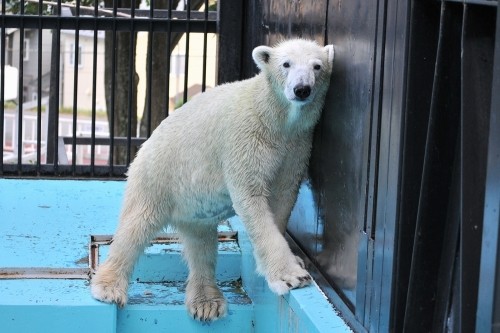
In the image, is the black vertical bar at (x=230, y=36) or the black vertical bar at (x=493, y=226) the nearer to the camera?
the black vertical bar at (x=493, y=226)

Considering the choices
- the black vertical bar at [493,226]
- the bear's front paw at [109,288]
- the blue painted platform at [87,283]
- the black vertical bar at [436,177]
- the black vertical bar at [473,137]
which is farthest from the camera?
the bear's front paw at [109,288]

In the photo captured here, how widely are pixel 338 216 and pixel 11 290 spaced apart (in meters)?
1.55

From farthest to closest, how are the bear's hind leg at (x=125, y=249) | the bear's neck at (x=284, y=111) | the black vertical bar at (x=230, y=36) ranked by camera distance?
the black vertical bar at (x=230, y=36)
the bear's hind leg at (x=125, y=249)
the bear's neck at (x=284, y=111)

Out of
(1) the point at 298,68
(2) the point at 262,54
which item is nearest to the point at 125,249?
(2) the point at 262,54

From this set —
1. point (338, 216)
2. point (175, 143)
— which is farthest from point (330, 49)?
point (175, 143)

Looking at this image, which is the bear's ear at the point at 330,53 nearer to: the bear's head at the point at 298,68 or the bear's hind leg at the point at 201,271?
the bear's head at the point at 298,68

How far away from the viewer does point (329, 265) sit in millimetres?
3852

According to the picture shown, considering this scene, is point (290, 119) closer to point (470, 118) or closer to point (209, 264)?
point (209, 264)

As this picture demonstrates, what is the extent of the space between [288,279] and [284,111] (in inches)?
27.1

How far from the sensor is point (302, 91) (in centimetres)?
367

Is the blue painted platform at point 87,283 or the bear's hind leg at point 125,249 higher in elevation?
the bear's hind leg at point 125,249

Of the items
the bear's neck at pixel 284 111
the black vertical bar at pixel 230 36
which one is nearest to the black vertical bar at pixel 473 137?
the bear's neck at pixel 284 111

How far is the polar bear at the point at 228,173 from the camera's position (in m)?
3.86

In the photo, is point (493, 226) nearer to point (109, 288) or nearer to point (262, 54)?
point (262, 54)
